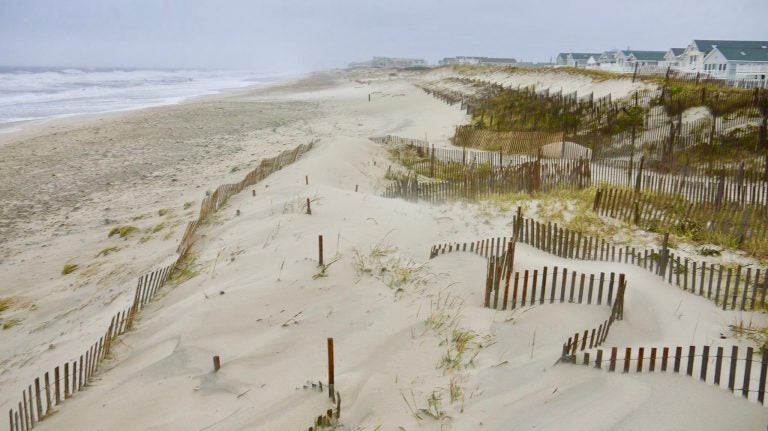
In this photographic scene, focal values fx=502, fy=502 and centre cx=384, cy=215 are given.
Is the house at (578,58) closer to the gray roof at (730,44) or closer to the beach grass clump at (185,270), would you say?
the gray roof at (730,44)

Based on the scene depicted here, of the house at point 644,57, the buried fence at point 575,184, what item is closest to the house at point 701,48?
the house at point 644,57

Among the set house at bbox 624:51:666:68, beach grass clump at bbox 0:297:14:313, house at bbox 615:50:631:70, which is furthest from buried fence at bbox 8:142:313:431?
house at bbox 624:51:666:68

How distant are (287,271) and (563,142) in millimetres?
12997

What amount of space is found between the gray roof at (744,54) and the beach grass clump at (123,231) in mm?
52125

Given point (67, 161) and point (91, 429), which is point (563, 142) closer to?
point (91, 429)

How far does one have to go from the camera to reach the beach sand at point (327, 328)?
409 cm

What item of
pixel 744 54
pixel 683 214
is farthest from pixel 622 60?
pixel 683 214

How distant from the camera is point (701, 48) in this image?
50656mm

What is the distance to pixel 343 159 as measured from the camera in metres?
14.8

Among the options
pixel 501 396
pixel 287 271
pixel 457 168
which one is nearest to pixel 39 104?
pixel 457 168

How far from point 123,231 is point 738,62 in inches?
2070

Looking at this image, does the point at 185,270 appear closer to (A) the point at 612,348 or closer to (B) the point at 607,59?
(A) the point at 612,348

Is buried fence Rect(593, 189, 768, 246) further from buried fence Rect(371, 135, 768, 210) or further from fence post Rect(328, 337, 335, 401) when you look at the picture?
fence post Rect(328, 337, 335, 401)

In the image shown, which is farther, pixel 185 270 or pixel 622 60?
pixel 622 60
